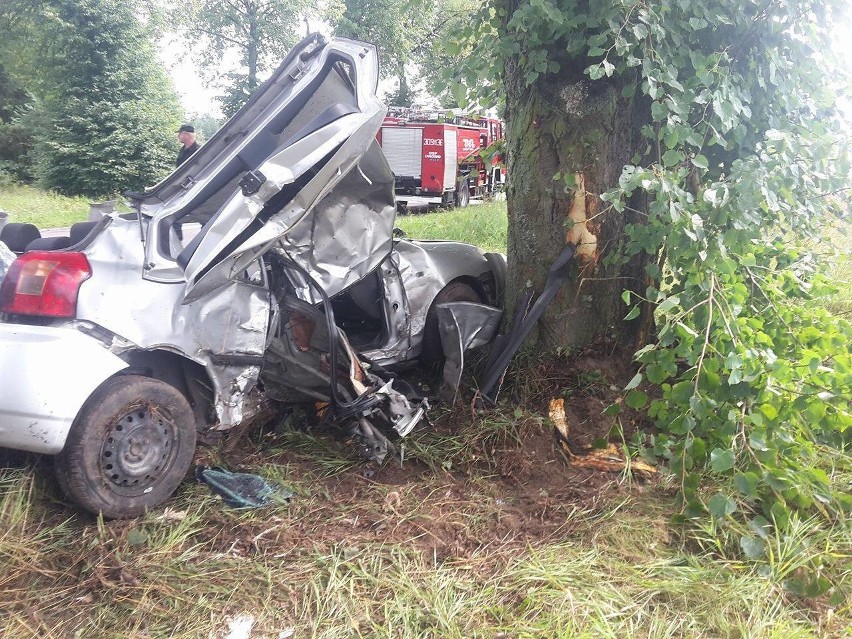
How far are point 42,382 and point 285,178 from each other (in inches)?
49.9

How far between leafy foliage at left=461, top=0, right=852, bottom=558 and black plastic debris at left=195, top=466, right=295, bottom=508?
1.70m

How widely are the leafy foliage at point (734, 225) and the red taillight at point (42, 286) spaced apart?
233 centimetres

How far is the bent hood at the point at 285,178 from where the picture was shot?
272cm

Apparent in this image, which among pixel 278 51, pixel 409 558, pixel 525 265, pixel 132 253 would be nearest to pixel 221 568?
pixel 409 558

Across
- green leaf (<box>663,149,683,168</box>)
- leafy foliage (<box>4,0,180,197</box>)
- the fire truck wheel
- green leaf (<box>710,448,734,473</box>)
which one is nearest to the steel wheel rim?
green leaf (<box>710,448,734,473</box>)

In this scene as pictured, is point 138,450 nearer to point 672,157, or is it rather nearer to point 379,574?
point 379,574

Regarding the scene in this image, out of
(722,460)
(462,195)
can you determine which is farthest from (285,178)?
(462,195)

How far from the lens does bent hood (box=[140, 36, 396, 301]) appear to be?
2.72m

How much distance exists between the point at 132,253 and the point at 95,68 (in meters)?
18.6

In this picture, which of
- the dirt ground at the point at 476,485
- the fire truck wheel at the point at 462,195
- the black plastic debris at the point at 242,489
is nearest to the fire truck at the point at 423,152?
the fire truck wheel at the point at 462,195

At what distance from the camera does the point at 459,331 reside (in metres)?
3.62

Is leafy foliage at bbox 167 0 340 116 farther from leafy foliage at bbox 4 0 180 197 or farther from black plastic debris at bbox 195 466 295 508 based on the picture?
black plastic debris at bbox 195 466 295 508

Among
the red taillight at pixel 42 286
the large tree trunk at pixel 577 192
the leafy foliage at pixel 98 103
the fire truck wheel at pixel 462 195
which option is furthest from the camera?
the fire truck wheel at pixel 462 195

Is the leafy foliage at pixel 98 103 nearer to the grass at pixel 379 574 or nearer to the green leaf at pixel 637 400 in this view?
the grass at pixel 379 574
